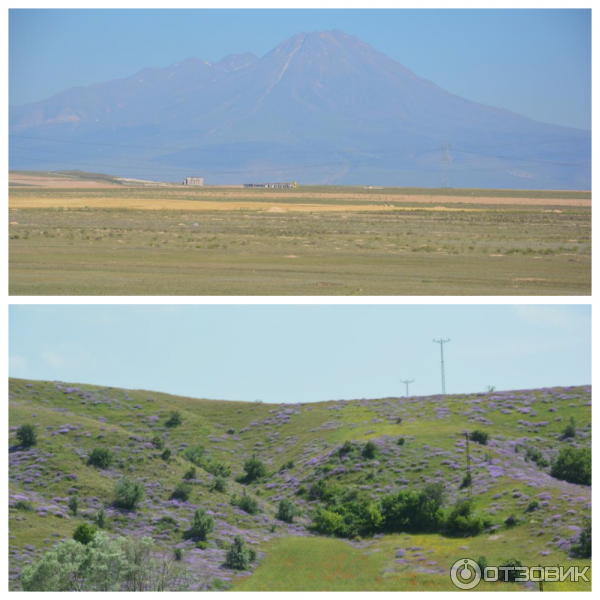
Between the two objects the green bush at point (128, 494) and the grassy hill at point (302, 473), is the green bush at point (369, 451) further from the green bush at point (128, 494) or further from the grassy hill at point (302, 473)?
Answer: the green bush at point (128, 494)

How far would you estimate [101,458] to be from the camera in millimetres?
47188

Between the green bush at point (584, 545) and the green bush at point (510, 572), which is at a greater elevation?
the green bush at point (584, 545)

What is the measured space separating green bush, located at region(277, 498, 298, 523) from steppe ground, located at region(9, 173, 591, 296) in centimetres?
1376

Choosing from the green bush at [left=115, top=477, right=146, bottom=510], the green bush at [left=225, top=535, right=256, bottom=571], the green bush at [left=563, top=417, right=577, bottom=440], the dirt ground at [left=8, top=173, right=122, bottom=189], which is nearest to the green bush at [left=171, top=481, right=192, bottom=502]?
the green bush at [left=115, top=477, right=146, bottom=510]

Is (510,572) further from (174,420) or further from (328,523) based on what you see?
(174,420)

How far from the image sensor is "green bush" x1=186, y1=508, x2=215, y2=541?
40.6 m

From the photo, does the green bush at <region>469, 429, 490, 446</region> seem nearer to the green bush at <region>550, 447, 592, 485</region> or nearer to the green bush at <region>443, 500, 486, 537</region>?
the green bush at <region>550, 447, 592, 485</region>

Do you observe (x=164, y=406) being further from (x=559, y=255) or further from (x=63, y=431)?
(x=559, y=255)

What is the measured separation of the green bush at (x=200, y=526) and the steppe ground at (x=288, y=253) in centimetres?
1173

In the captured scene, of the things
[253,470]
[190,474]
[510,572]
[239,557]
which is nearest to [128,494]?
[190,474]

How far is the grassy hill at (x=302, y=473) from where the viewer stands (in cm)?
3644

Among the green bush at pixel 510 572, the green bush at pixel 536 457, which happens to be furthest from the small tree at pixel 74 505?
the green bush at pixel 536 457

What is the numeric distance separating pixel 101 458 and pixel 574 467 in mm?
28211
